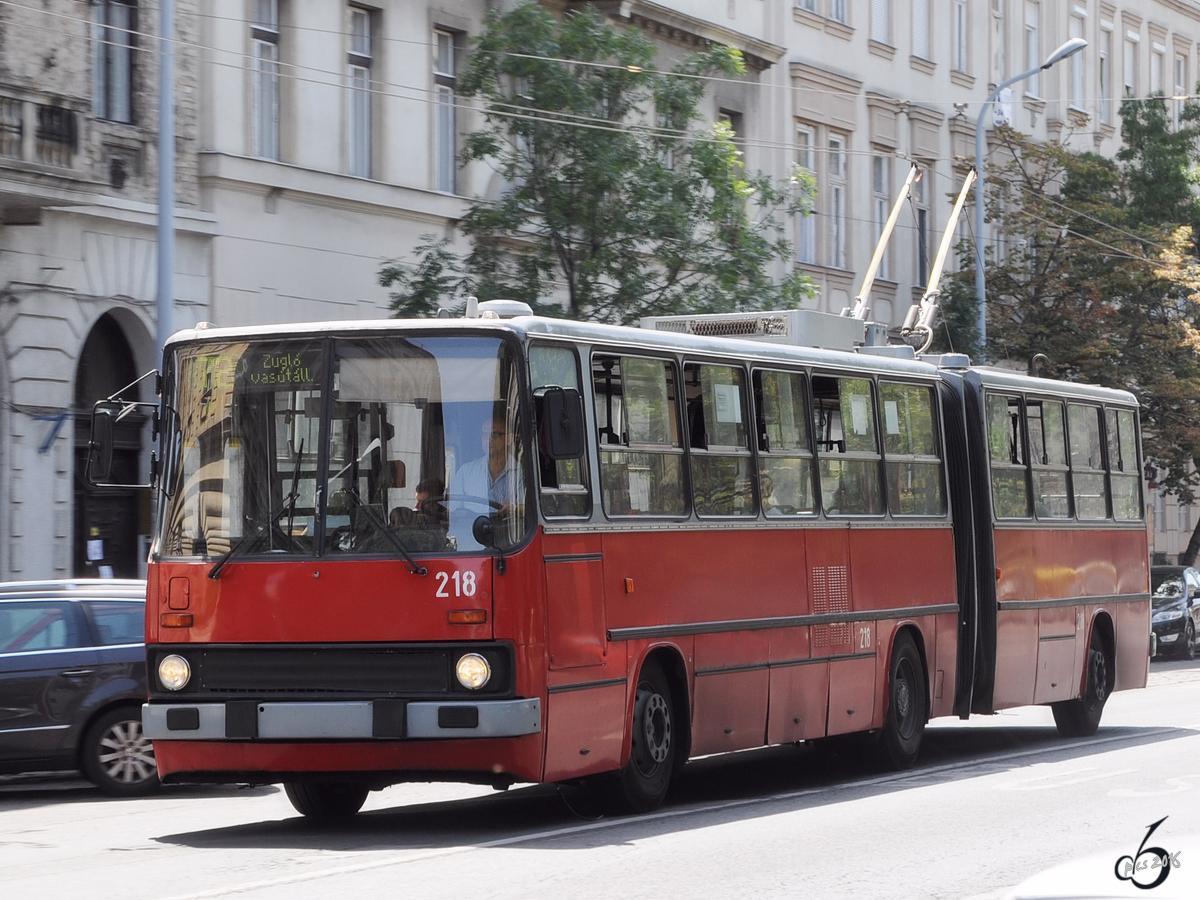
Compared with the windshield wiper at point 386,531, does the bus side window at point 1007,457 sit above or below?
above

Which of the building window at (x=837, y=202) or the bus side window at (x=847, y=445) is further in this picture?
the building window at (x=837, y=202)

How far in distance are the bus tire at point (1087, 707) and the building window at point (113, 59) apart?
1123 centimetres

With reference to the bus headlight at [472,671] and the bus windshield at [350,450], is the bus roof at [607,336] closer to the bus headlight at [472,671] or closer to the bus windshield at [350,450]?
the bus windshield at [350,450]

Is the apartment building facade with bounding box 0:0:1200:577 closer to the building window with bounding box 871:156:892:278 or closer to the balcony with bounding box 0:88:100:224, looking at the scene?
the balcony with bounding box 0:88:100:224

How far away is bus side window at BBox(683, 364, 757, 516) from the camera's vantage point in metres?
13.2

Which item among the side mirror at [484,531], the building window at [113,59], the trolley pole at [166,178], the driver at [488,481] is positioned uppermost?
the building window at [113,59]

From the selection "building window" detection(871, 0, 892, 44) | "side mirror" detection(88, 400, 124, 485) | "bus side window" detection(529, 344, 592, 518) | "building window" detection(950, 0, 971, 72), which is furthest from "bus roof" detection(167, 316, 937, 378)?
"building window" detection(950, 0, 971, 72)

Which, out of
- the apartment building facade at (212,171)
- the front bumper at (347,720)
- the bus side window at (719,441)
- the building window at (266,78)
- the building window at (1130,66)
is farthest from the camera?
the building window at (1130,66)

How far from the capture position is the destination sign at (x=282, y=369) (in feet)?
37.9

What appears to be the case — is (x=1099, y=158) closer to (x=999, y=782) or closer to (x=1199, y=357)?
(x=1199, y=357)

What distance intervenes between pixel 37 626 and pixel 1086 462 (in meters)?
9.46

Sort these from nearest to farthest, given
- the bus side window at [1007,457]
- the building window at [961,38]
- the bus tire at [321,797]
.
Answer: the bus tire at [321,797] < the bus side window at [1007,457] < the building window at [961,38]

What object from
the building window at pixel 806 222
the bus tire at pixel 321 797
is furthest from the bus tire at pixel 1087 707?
the building window at pixel 806 222

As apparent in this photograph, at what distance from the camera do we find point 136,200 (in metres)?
23.0
